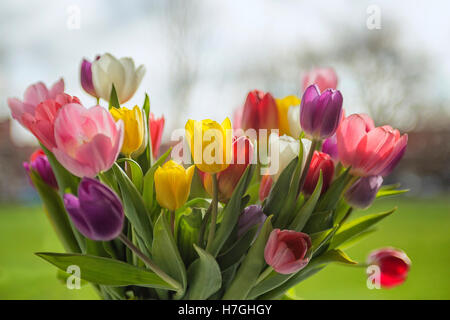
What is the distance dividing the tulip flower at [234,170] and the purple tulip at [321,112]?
0.05m

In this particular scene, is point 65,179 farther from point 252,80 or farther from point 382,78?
point 382,78

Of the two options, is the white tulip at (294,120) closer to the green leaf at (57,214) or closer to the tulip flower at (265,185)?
the tulip flower at (265,185)

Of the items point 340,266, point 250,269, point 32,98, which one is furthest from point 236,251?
point 340,266

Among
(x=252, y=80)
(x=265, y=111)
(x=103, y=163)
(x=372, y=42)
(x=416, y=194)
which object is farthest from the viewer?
(x=416, y=194)

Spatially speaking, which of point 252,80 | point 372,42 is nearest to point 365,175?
point 252,80

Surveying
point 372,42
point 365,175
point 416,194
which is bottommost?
point 416,194

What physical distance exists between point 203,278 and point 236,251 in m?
0.03

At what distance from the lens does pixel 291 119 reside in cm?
43

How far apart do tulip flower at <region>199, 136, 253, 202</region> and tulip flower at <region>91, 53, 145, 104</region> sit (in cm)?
13

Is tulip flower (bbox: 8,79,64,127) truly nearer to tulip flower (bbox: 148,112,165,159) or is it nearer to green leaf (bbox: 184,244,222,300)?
tulip flower (bbox: 148,112,165,159)

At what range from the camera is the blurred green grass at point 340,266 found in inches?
84.0

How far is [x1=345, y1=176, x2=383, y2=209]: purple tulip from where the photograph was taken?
39 cm

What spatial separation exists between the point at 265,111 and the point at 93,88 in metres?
0.16
